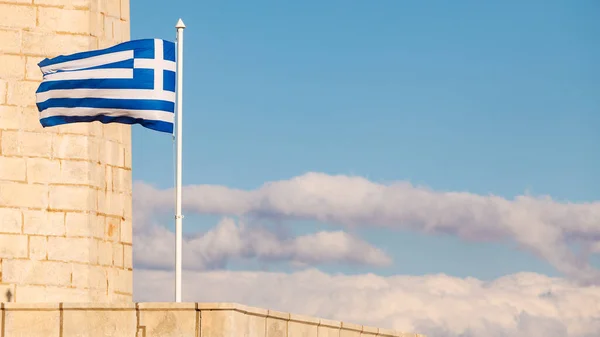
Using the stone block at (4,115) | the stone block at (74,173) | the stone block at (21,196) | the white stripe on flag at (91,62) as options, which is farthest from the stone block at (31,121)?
the white stripe on flag at (91,62)

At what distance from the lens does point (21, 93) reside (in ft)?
71.4

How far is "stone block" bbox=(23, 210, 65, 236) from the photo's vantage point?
2134 cm

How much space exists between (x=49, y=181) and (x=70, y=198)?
491mm

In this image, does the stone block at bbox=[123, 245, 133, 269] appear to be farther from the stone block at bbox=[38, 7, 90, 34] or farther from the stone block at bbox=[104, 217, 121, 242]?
the stone block at bbox=[38, 7, 90, 34]

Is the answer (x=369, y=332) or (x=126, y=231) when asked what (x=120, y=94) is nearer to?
(x=126, y=231)

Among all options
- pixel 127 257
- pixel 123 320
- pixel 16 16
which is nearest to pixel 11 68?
pixel 16 16

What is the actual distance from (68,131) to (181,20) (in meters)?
3.92

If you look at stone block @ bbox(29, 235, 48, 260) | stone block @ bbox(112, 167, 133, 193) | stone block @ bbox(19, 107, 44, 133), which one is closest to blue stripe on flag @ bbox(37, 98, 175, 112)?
stone block @ bbox(19, 107, 44, 133)

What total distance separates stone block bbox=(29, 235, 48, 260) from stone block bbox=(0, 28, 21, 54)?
350cm

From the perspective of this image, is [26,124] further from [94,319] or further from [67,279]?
[94,319]

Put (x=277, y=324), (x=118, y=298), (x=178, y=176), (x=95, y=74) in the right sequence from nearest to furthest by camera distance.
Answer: (x=178, y=176), (x=277, y=324), (x=95, y=74), (x=118, y=298)

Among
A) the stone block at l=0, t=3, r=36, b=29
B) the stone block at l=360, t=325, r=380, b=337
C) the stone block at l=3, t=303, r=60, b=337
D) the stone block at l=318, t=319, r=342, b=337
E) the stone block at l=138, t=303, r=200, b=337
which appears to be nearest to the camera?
the stone block at l=3, t=303, r=60, b=337

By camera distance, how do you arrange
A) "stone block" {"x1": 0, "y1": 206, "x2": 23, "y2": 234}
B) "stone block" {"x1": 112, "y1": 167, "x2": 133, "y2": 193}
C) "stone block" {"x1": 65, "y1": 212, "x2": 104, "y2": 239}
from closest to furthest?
"stone block" {"x1": 0, "y1": 206, "x2": 23, "y2": 234}, "stone block" {"x1": 65, "y1": 212, "x2": 104, "y2": 239}, "stone block" {"x1": 112, "y1": 167, "x2": 133, "y2": 193}

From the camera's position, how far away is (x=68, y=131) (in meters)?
21.8
